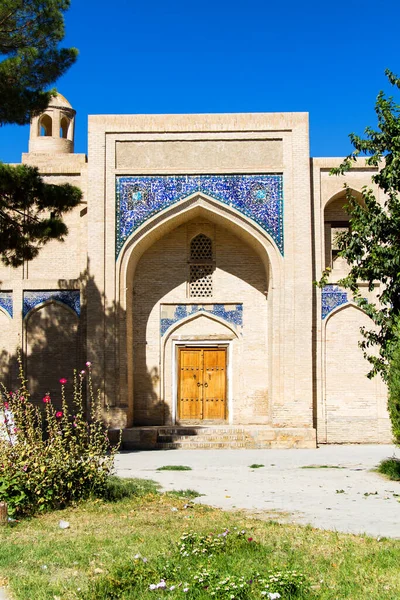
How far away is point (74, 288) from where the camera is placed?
14836 mm

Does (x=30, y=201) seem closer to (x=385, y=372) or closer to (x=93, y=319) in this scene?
(x=93, y=319)

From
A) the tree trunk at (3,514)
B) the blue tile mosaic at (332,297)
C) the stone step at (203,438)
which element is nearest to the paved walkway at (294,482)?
the stone step at (203,438)

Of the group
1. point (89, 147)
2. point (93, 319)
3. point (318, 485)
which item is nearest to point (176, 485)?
point (318, 485)

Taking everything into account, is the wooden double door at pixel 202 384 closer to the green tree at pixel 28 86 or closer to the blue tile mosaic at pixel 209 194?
the blue tile mosaic at pixel 209 194

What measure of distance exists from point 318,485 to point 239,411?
20.7ft

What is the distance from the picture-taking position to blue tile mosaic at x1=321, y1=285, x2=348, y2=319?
1441 centimetres

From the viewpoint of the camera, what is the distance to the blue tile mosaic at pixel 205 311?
1514 centimetres

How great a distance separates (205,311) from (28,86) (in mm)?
6345

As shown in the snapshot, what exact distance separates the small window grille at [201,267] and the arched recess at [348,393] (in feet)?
8.72

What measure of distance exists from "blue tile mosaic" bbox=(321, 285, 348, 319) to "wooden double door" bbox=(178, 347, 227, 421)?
7.75 ft

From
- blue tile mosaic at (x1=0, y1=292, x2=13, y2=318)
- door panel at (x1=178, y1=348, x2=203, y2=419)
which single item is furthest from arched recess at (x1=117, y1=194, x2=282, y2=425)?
blue tile mosaic at (x1=0, y1=292, x2=13, y2=318)

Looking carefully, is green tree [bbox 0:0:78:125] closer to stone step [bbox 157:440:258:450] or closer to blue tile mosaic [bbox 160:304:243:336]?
blue tile mosaic [bbox 160:304:243:336]

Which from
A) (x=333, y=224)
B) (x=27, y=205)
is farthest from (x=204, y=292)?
(x=27, y=205)

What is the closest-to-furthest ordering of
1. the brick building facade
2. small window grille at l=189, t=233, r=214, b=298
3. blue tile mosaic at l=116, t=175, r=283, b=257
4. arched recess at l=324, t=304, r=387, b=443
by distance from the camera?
the brick building facade, blue tile mosaic at l=116, t=175, r=283, b=257, arched recess at l=324, t=304, r=387, b=443, small window grille at l=189, t=233, r=214, b=298
